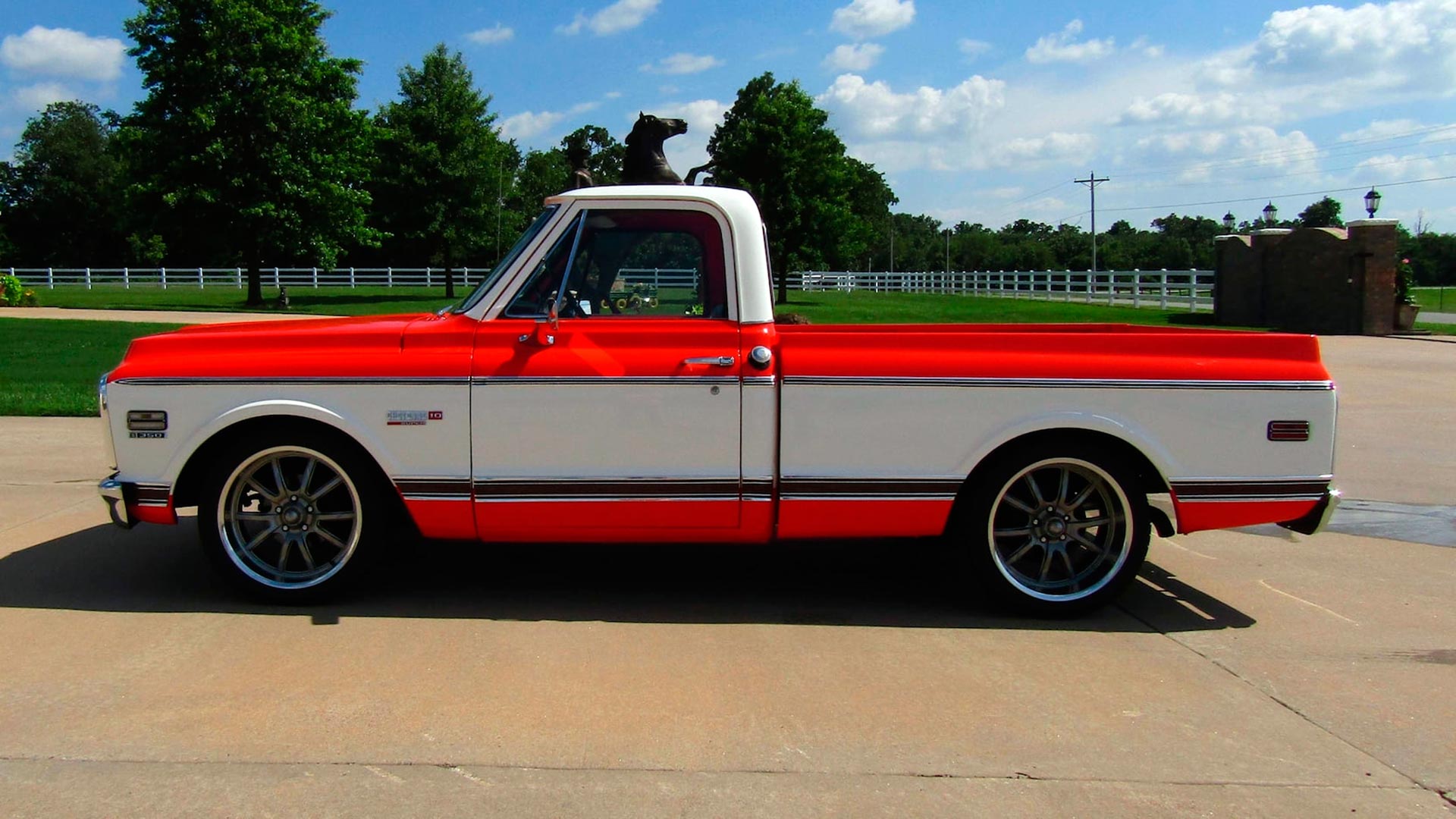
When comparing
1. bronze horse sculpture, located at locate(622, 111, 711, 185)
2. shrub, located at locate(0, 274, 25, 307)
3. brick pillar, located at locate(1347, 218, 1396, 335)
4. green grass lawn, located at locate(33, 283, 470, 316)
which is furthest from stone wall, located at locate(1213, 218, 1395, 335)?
shrub, located at locate(0, 274, 25, 307)

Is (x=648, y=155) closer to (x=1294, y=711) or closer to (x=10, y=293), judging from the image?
(x=1294, y=711)

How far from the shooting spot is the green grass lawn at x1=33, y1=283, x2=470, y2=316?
31203mm

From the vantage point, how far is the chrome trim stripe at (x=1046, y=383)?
191 inches

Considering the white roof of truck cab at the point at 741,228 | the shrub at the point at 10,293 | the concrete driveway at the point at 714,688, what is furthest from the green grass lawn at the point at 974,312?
the shrub at the point at 10,293

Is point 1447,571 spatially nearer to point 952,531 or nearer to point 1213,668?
point 1213,668

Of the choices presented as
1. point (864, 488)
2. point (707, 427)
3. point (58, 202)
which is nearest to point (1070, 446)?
point (864, 488)

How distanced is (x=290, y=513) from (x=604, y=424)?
149 centimetres

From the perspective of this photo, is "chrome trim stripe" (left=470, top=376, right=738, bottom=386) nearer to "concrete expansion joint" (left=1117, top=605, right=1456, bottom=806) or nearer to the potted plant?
"concrete expansion joint" (left=1117, top=605, right=1456, bottom=806)

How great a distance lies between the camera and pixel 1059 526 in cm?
510

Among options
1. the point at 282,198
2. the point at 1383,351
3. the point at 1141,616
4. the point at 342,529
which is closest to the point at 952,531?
the point at 1141,616

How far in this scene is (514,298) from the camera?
5039 millimetres

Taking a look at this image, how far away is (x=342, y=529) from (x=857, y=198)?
78.6m

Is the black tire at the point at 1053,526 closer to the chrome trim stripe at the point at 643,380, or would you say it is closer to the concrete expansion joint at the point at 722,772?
the chrome trim stripe at the point at 643,380

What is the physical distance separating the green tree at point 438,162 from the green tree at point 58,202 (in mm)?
43950
